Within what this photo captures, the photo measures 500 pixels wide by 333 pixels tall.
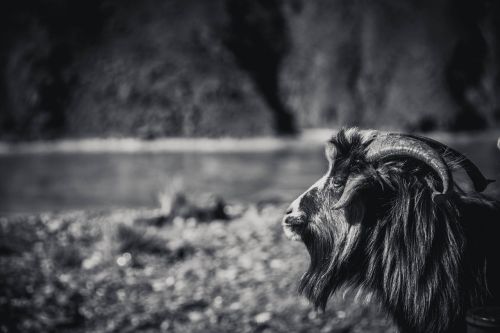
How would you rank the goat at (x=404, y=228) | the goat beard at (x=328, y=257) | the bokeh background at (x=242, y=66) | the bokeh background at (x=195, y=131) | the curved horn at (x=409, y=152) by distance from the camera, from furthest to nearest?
the bokeh background at (x=242, y=66), the bokeh background at (x=195, y=131), the goat beard at (x=328, y=257), the goat at (x=404, y=228), the curved horn at (x=409, y=152)

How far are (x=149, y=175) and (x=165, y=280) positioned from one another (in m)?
29.9

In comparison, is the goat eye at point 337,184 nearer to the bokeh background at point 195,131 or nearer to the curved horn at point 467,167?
the curved horn at point 467,167

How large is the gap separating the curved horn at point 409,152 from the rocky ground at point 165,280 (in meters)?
2.89

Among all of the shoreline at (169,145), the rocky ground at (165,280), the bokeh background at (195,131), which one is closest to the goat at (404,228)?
the bokeh background at (195,131)

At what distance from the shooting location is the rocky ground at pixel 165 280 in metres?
5.67

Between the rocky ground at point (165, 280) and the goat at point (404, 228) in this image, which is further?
the rocky ground at point (165, 280)

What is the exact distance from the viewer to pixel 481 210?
2.37m

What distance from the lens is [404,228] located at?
7.79 ft

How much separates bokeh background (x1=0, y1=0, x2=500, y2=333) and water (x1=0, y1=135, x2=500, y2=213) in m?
0.29

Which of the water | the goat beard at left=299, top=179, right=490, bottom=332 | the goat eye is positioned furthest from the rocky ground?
the water

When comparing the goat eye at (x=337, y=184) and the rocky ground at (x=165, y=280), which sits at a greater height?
the goat eye at (x=337, y=184)

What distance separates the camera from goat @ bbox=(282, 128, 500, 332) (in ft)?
7.52

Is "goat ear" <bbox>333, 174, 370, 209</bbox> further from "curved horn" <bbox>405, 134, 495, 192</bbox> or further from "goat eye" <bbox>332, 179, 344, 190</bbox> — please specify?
"curved horn" <bbox>405, 134, 495, 192</bbox>

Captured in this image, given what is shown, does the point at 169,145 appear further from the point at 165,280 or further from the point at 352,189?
the point at 352,189
